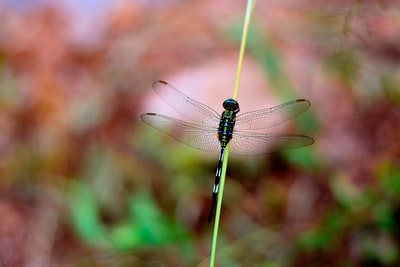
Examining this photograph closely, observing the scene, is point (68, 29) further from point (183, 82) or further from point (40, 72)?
point (183, 82)

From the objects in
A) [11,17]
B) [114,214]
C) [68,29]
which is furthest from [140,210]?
[11,17]

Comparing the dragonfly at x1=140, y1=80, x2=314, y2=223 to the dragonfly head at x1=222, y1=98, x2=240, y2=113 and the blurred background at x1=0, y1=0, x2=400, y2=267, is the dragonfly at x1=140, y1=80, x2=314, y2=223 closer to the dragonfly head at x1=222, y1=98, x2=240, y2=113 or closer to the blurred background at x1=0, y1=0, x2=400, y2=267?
the dragonfly head at x1=222, y1=98, x2=240, y2=113

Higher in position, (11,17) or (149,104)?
(11,17)

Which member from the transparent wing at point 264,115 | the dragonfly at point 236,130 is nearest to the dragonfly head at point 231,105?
the dragonfly at point 236,130

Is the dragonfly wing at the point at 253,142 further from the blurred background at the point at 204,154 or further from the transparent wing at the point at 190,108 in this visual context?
the blurred background at the point at 204,154

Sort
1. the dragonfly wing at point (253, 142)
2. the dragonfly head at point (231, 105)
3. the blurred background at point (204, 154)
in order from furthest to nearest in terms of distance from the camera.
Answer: the blurred background at point (204, 154)
the dragonfly wing at point (253, 142)
the dragonfly head at point (231, 105)

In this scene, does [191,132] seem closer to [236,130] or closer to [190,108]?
[236,130]
